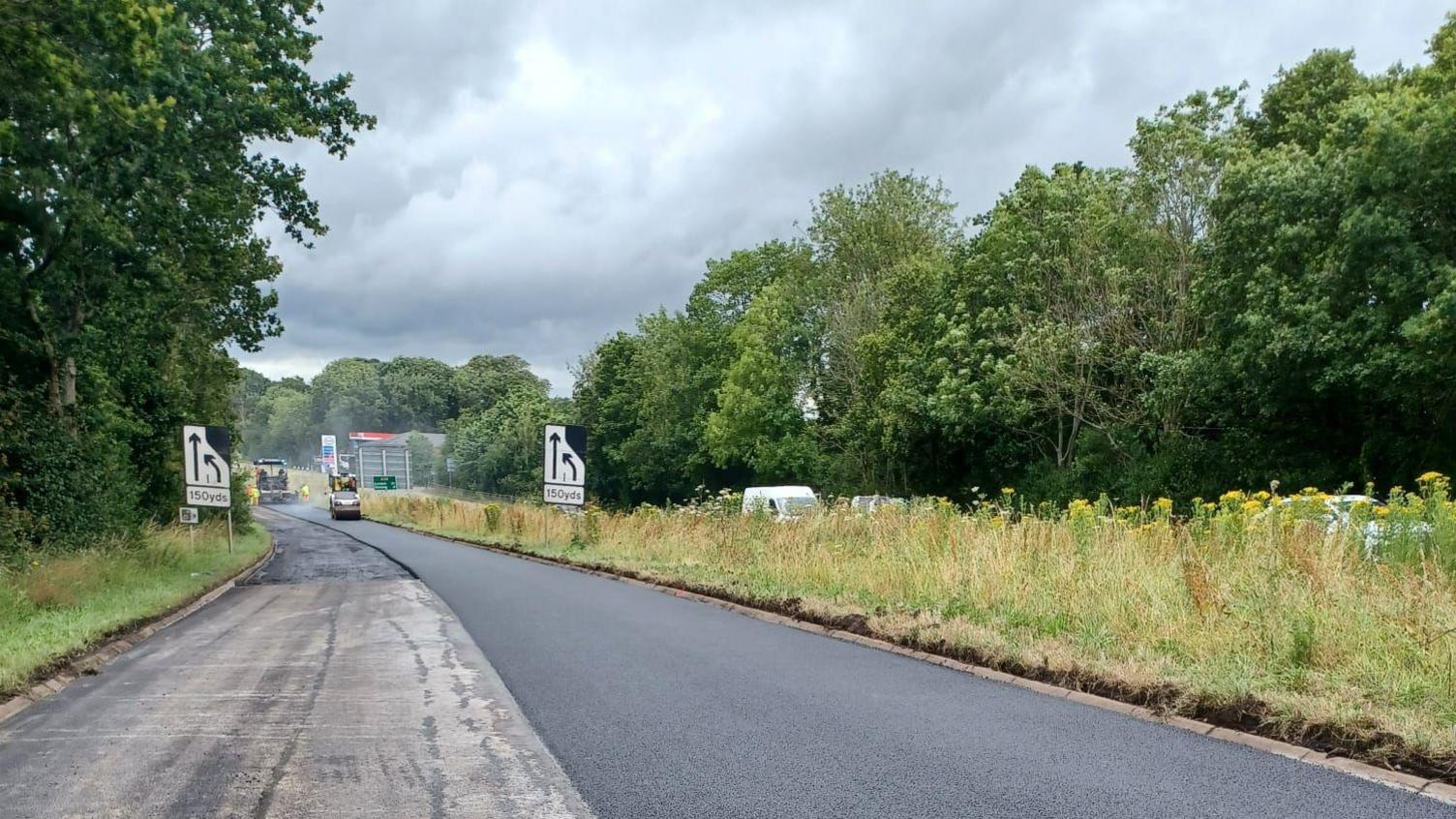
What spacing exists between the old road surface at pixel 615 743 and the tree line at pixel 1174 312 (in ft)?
58.3

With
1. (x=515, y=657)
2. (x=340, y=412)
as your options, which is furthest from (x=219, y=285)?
(x=340, y=412)

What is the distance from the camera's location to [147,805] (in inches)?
184

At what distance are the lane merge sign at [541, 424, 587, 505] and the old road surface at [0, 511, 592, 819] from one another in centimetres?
1189

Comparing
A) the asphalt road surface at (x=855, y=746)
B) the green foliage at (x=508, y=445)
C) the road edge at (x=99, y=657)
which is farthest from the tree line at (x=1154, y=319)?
the green foliage at (x=508, y=445)

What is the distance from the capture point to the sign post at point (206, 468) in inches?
864

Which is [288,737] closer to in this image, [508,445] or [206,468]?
[206,468]

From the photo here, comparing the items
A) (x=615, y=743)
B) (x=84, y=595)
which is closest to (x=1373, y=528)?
(x=615, y=743)

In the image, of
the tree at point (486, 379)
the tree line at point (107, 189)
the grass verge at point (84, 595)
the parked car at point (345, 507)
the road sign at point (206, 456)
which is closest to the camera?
the grass verge at point (84, 595)

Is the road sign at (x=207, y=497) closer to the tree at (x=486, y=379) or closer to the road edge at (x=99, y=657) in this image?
the road edge at (x=99, y=657)

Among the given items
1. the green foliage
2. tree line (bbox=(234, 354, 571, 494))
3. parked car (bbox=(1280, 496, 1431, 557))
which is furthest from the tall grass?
tree line (bbox=(234, 354, 571, 494))

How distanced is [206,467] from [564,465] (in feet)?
27.1

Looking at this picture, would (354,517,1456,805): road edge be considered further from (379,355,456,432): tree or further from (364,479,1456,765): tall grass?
(379,355,456,432): tree

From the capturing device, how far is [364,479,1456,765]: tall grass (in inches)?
215

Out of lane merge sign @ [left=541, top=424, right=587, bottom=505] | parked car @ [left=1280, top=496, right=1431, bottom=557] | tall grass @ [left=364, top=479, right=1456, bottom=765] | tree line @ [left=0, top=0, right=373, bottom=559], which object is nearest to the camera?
tall grass @ [left=364, top=479, right=1456, bottom=765]
